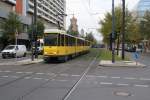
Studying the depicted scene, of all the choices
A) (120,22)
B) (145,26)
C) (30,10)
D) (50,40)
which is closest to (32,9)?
(30,10)

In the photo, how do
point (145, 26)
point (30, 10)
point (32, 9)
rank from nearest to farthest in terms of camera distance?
1. point (145, 26)
2. point (30, 10)
3. point (32, 9)

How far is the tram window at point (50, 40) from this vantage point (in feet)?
112

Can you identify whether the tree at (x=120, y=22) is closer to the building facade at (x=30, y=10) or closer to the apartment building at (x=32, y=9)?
the building facade at (x=30, y=10)

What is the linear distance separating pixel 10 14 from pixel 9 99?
2489 inches

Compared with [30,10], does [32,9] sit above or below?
above

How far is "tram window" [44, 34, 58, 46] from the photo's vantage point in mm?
34000

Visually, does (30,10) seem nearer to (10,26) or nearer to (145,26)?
(10,26)

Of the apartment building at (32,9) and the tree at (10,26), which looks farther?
the apartment building at (32,9)

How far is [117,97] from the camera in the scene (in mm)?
12242

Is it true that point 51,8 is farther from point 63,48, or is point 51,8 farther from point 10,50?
point 63,48

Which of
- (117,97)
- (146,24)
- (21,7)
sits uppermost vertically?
(21,7)

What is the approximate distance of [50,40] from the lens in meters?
34.2

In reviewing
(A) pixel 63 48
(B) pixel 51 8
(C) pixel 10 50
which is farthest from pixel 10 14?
(B) pixel 51 8

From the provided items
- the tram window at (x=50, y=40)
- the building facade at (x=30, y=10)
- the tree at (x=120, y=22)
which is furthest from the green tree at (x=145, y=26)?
the tram window at (x=50, y=40)
